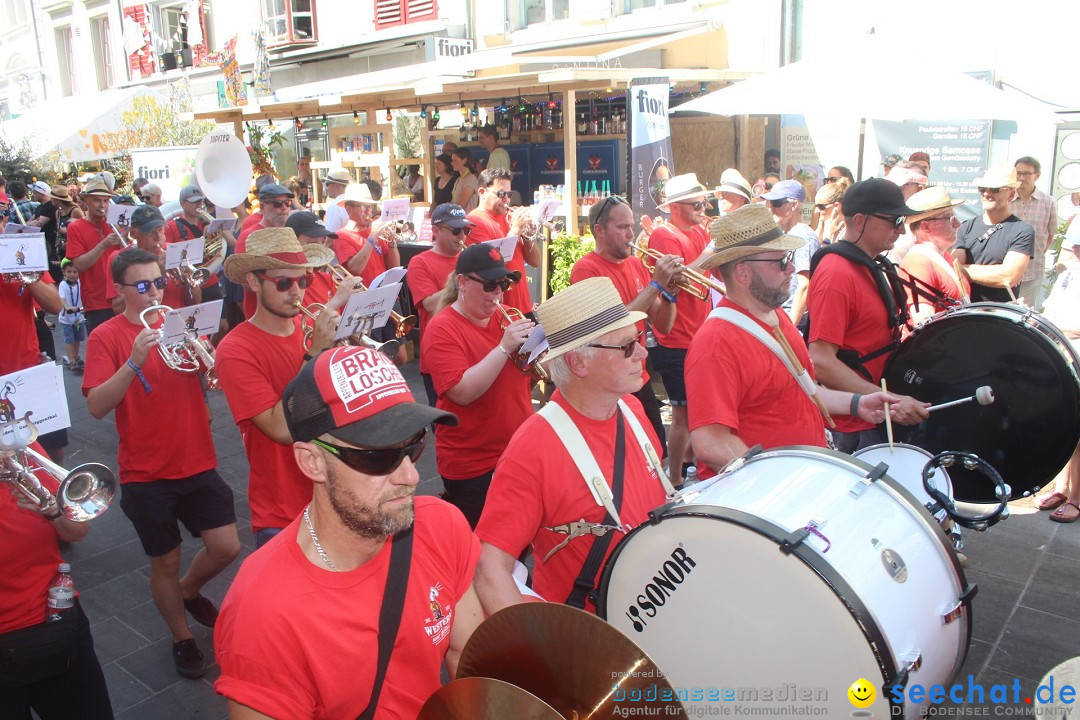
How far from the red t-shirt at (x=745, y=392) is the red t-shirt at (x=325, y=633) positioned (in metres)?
1.55

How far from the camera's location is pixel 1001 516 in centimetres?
286

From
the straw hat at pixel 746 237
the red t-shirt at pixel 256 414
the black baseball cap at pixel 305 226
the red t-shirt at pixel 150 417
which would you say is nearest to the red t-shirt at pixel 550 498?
the straw hat at pixel 746 237

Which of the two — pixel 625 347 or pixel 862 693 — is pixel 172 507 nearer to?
pixel 625 347

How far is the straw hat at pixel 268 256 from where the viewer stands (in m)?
3.79

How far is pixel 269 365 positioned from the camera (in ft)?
12.3

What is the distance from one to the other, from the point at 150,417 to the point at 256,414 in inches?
33.3

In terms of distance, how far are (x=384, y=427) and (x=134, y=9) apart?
2937cm

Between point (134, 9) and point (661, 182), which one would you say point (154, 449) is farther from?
point (134, 9)

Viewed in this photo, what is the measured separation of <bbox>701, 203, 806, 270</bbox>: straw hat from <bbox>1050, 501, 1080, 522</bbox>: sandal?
A: 10.5ft

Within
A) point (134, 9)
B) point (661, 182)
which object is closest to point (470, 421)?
point (661, 182)

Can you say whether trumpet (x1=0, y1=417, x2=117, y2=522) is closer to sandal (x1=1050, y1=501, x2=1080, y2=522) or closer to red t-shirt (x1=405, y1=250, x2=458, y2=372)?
red t-shirt (x1=405, y1=250, x2=458, y2=372)

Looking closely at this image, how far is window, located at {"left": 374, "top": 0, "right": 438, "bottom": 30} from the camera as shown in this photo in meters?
17.9

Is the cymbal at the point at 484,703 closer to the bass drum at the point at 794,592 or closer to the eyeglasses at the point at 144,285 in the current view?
the bass drum at the point at 794,592

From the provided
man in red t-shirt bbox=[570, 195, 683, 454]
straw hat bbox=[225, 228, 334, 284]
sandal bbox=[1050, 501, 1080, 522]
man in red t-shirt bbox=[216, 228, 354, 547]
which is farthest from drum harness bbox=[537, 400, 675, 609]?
sandal bbox=[1050, 501, 1080, 522]
